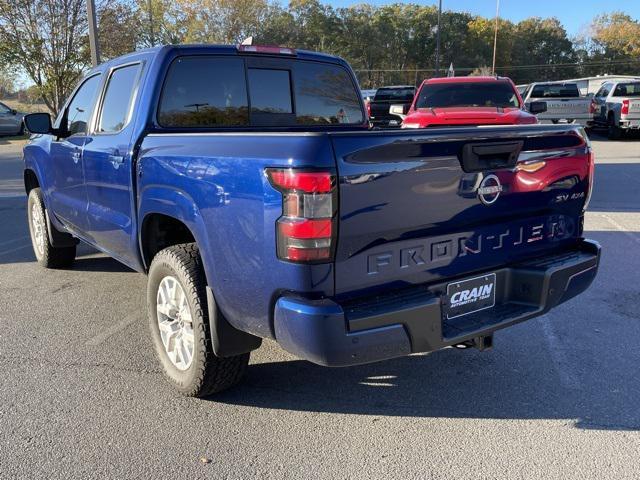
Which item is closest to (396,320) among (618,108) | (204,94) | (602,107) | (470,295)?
(470,295)

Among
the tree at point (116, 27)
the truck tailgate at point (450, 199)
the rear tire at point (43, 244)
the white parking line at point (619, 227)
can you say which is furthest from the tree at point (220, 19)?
the truck tailgate at point (450, 199)

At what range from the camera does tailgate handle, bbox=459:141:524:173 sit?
2.84m

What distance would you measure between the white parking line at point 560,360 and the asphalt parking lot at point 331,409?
16mm

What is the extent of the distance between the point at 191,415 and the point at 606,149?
17116 millimetres

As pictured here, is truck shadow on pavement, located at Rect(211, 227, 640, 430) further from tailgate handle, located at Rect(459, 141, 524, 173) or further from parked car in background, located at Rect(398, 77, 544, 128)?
parked car in background, located at Rect(398, 77, 544, 128)

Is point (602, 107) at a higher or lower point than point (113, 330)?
higher

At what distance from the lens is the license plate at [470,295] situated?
2910 mm

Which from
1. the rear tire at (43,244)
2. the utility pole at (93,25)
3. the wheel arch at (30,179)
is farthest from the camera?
the utility pole at (93,25)

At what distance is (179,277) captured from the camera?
3.19 metres

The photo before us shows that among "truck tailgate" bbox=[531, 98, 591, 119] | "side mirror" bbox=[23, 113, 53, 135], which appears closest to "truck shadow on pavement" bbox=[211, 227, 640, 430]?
"side mirror" bbox=[23, 113, 53, 135]

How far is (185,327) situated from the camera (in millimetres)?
3355

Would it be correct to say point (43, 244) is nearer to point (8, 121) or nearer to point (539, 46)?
point (8, 121)

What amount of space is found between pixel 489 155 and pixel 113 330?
3093 mm

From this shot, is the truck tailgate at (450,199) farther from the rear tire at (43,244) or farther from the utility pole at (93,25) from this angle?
the utility pole at (93,25)
